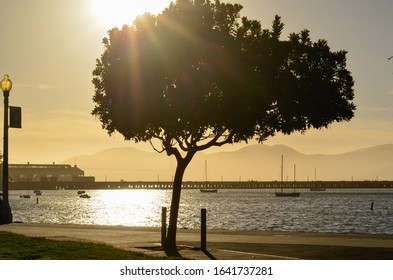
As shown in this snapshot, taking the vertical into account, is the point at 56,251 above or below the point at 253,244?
above

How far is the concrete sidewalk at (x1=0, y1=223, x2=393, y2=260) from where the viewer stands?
23.9 metres

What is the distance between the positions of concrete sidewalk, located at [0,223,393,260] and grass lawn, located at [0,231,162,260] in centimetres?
181

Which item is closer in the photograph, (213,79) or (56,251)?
(56,251)

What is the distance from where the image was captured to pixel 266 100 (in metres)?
26.9

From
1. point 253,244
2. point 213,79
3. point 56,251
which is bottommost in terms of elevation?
point 253,244

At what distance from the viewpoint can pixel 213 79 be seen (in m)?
26.7

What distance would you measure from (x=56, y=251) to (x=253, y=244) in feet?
28.1

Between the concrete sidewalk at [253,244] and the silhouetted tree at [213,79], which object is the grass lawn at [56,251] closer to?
the concrete sidewalk at [253,244]

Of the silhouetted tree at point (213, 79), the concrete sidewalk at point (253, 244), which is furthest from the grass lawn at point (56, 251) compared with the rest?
the silhouetted tree at point (213, 79)

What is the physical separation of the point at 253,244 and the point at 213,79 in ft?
22.0

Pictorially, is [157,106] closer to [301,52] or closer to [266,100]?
[266,100]

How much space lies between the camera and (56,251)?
2298 centimetres

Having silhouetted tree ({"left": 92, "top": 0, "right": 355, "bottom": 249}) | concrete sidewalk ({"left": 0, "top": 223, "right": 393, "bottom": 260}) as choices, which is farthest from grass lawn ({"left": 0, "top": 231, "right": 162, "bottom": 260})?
silhouetted tree ({"left": 92, "top": 0, "right": 355, "bottom": 249})
